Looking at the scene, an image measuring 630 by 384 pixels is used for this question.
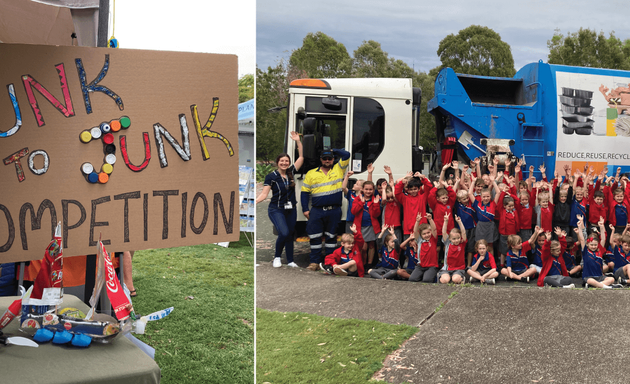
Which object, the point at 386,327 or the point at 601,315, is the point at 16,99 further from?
the point at 601,315

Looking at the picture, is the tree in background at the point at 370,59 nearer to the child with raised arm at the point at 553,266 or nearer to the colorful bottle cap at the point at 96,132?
the child with raised arm at the point at 553,266

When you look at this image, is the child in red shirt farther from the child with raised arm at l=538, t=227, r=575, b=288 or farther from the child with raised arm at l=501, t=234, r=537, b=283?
the child with raised arm at l=538, t=227, r=575, b=288

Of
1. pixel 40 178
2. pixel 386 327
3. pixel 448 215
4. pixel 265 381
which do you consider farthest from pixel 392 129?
pixel 40 178

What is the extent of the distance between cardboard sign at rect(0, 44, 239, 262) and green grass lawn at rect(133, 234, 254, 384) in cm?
209

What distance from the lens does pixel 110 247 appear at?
1.82m

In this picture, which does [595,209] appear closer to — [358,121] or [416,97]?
[416,97]

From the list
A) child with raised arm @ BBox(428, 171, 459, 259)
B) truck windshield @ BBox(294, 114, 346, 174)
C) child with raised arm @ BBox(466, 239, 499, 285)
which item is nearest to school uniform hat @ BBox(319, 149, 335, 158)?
truck windshield @ BBox(294, 114, 346, 174)

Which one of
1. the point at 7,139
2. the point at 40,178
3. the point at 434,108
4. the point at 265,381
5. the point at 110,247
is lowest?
the point at 265,381

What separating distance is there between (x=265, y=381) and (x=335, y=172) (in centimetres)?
337

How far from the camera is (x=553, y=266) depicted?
545 centimetres

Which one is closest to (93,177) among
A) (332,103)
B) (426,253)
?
(426,253)

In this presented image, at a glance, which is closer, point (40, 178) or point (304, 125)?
point (40, 178)

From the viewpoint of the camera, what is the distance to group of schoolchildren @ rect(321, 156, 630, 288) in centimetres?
548

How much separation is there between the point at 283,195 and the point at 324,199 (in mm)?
527
